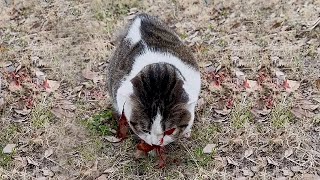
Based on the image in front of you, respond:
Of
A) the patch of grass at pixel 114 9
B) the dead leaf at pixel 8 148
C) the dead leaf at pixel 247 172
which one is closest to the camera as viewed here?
the dead leaf at pixel 247 172

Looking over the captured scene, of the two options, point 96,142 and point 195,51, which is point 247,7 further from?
point 96,142

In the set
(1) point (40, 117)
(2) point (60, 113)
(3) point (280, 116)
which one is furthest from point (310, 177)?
(1) point (40, 117)

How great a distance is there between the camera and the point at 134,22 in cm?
481

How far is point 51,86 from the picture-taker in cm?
527

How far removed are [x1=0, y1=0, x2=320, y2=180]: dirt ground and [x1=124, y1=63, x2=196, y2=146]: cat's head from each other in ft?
1.88

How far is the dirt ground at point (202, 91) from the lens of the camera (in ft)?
14.1

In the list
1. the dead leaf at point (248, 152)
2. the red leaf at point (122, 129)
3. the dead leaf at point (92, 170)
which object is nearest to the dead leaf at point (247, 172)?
the dead leaf at point (248, 152)

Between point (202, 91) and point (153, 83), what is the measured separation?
146cm

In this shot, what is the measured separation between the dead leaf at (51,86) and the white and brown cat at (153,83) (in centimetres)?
79

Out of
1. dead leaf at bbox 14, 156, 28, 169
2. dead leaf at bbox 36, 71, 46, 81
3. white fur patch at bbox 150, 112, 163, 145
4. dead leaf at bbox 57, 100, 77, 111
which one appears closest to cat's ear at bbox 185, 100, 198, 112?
white fur patch at bbox 150, 112, 163, 145

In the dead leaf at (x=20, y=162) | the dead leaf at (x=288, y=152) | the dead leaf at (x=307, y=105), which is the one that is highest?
the dead leaf at (x=307, y=105)

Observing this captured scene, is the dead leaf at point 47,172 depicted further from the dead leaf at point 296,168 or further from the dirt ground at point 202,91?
the dead leaf at point 296,168

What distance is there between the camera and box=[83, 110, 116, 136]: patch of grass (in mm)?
4617

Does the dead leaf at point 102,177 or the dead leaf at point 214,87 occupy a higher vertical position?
the dead leaf at point 214,87
